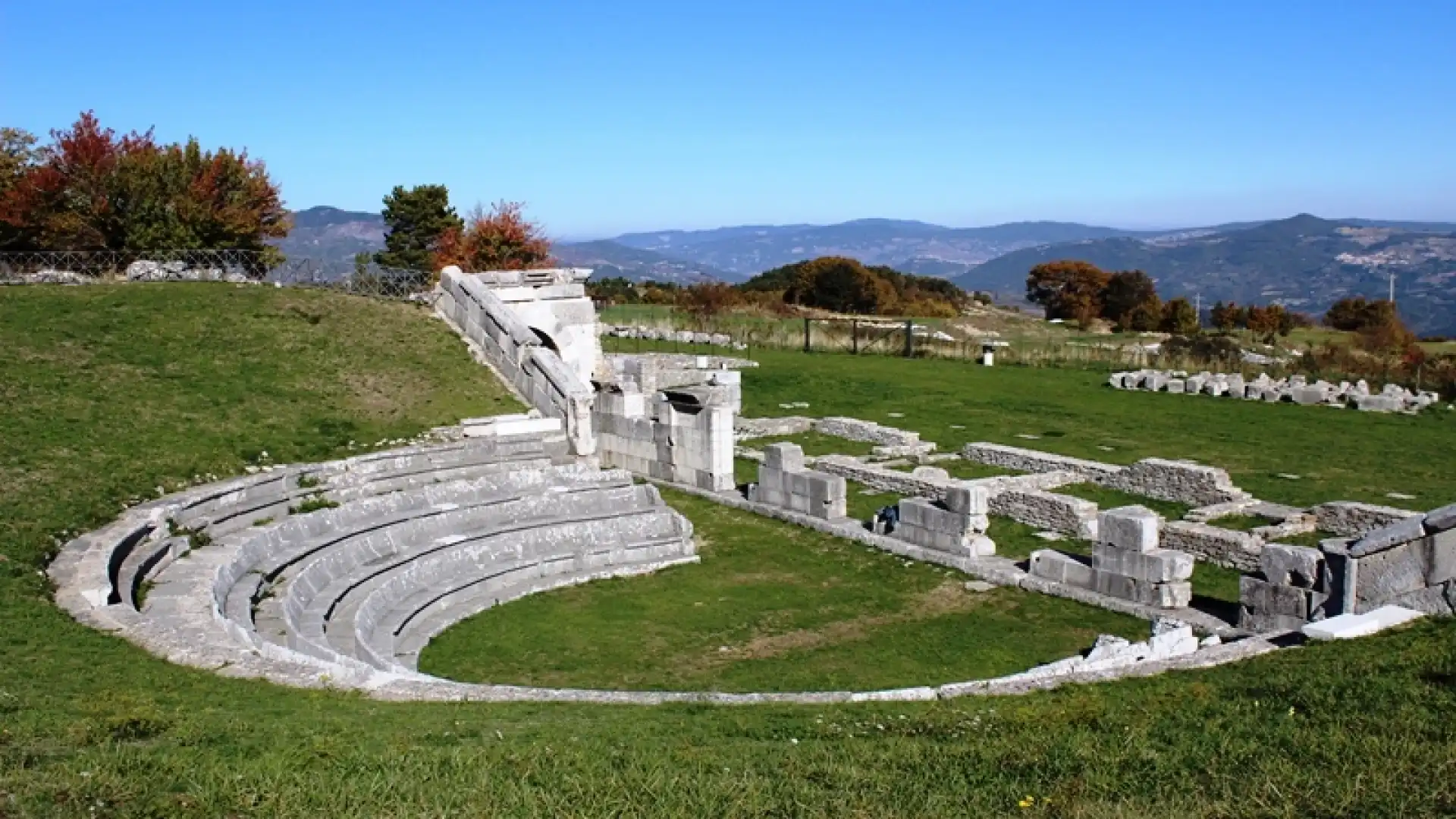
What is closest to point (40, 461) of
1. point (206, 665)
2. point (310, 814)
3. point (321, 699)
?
point (206, 665)

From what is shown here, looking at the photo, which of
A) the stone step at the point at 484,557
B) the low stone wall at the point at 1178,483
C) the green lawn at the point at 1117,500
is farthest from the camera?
the low stone wall at the point at 1178,483

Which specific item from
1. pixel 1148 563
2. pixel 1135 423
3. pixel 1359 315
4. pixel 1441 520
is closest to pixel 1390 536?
pixel 1441 520

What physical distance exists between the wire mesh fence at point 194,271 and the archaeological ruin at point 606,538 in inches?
192

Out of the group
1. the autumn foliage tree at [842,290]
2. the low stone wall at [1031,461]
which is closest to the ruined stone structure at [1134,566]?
the low stone wall at [1031,461]

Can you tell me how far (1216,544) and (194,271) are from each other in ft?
85.4

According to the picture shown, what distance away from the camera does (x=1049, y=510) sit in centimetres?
1916

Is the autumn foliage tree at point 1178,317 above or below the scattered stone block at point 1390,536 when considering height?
below

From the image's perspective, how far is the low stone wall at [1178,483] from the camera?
20.2m

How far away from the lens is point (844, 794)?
22.2 feet

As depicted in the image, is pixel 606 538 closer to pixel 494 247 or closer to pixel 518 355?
pixel 518 355

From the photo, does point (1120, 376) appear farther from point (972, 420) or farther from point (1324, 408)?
point (972, 420)

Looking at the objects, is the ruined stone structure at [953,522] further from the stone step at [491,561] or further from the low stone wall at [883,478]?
the stone step at [491,561]

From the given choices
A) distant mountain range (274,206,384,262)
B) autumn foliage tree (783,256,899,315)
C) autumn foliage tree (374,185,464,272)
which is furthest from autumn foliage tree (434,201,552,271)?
distant mountain range (274,206,384,262)

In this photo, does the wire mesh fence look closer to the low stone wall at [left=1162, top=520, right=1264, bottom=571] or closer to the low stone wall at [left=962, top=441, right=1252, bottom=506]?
the low stone wall at [left=962, top=441, right=1252, bottom=506]
